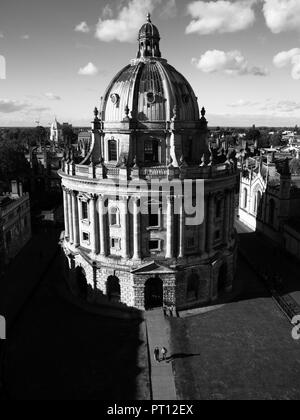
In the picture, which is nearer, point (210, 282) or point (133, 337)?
point (133, 337)

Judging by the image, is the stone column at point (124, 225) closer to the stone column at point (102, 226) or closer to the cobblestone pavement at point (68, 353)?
the stone column at point (102, 226)

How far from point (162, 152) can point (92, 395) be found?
26411 millimetres

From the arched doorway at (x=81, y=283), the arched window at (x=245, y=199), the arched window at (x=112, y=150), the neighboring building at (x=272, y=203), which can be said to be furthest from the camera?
the arched window at (x=245, y=199)

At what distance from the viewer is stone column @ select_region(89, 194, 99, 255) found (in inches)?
1629

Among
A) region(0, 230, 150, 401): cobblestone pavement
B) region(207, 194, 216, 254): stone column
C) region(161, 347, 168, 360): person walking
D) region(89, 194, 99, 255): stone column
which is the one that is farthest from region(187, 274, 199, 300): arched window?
region(89, 194, 99, 255): stone column

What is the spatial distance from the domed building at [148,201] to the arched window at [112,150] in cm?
12

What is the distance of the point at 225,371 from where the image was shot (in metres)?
31.9

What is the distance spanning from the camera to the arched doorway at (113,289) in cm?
4269

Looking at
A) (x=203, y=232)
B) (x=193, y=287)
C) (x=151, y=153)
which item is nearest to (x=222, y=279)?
(x=193, y=287)

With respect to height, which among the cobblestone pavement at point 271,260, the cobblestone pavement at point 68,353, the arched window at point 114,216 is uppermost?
the arched window at point 114,216

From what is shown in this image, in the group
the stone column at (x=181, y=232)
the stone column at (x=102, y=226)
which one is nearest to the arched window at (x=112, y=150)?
the stone column at (x=102, y=226)

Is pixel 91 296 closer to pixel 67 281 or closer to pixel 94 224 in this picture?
pixel 67 281
